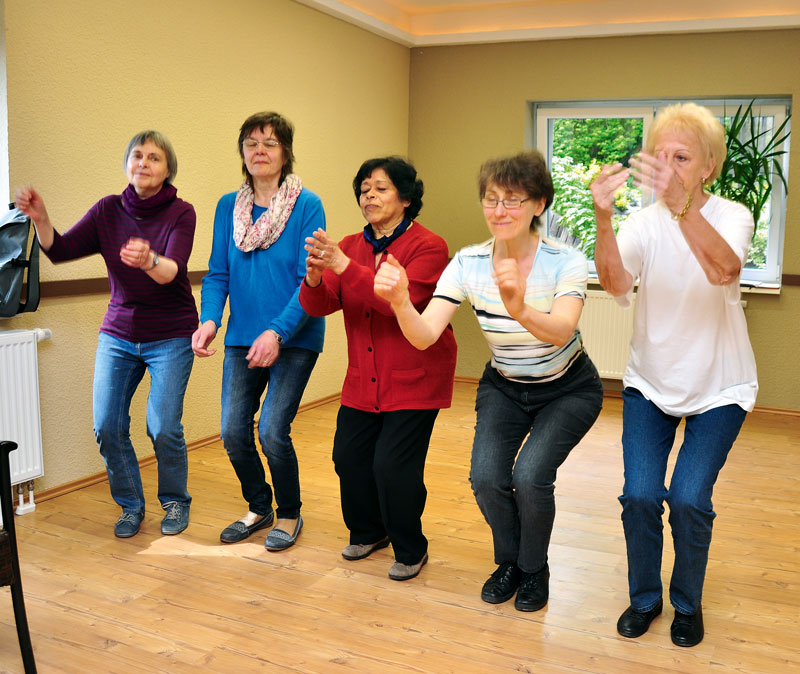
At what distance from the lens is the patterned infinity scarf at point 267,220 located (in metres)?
3.09

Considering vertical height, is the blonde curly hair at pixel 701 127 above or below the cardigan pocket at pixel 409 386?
above

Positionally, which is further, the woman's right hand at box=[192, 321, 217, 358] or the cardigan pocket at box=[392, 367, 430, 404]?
the woman's right hand at box=[192, 321, 217, 358]

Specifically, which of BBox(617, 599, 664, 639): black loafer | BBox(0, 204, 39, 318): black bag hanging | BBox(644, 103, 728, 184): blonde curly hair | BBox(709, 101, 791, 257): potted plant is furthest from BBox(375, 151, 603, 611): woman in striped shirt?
BBox(709, 101, 791, 257): potted plant

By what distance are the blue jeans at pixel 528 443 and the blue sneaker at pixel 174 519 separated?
Result: 1.32 meters

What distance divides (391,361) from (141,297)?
3.40ft

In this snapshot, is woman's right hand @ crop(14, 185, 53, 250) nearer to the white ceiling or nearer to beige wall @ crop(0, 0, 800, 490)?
beige wall @ crop(0, 0, 800, 490)

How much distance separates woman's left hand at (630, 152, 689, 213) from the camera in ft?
7.15

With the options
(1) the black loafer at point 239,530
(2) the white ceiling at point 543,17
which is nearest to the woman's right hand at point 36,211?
(1) the black loafer at point 239,530

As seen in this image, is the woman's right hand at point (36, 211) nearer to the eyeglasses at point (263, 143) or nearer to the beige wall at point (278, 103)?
the beige wall at point (278, 103)

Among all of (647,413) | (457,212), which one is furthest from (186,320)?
(457,212)

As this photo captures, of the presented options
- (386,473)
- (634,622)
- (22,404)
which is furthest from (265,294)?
(634,622)

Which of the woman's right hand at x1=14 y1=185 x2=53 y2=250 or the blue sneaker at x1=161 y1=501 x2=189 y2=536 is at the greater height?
the woman's right hand at x1=14 y1=185 x2=53 y2=250

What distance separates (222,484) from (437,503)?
3.33 ft

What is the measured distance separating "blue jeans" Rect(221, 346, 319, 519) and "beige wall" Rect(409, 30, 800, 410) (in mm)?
3541
